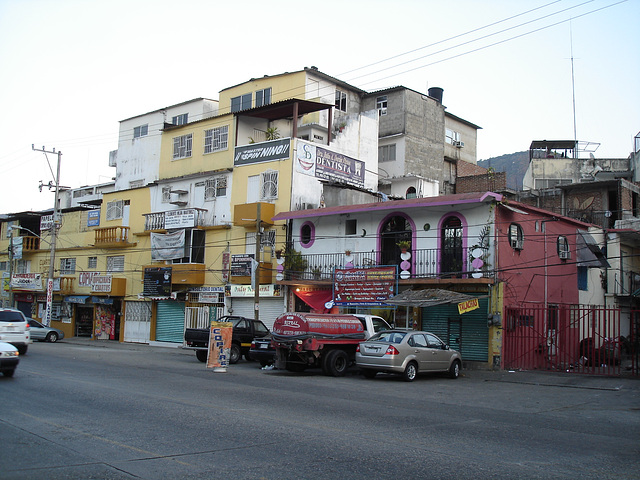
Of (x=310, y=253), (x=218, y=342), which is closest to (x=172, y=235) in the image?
(x=310, y=253)

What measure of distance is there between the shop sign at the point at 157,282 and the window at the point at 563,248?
2125 centimetres

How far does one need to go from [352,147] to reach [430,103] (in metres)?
11.3

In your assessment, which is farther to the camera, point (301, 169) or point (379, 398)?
point (301, 169)

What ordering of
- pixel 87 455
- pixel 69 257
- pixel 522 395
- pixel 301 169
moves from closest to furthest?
pixel 87 455, pixel 522 395, pixel 301 169, pixel 69 257

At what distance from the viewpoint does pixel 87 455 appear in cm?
744

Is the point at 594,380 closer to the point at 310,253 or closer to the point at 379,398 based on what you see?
the point at 379,398

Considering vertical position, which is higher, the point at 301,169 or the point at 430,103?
the point at 430,103

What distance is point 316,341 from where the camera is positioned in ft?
63.6

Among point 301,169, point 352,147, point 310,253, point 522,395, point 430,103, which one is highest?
point 430,103

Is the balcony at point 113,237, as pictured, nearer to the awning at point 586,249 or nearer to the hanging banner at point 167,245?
the hanging banner at point 167,245

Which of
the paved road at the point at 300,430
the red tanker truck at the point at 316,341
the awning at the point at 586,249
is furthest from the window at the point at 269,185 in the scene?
the paved road at the point at 300,430

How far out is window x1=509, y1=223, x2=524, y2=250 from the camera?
2455 centimetres

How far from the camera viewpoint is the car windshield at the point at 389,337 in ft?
61.6

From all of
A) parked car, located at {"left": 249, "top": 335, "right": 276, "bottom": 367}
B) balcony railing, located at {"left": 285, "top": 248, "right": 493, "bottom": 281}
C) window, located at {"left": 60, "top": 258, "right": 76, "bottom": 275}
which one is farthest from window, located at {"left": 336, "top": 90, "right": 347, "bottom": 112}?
parked car, located at {"left": 249, "top": 335, "right": 276, "bottom": 367}
